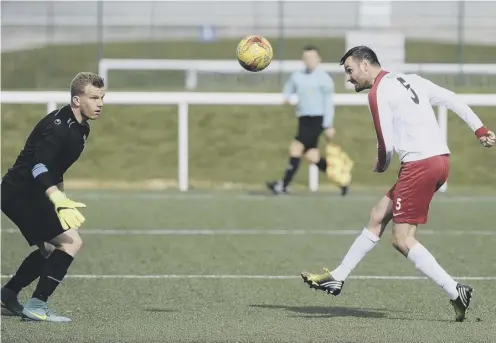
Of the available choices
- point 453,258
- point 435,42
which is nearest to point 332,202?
point 453,258

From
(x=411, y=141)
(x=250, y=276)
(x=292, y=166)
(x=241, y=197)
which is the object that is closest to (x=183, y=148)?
(x=241, y=197)

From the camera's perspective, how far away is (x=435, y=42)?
32.0 m

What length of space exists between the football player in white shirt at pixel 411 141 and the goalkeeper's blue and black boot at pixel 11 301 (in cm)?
273

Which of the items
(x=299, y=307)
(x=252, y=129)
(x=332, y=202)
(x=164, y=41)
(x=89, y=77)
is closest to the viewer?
(x=89, y=77)

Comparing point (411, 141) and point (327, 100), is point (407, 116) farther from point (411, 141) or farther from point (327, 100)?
point (327, 100)

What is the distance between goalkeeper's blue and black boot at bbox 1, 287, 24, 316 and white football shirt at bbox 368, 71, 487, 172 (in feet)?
9.02

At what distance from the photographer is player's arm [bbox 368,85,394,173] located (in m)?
8.48

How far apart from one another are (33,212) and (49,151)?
21.8 inches

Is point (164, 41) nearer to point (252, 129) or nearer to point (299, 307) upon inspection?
point (252, 129)

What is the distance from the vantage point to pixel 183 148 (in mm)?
19641

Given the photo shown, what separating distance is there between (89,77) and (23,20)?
76.6ft

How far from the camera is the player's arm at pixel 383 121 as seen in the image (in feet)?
27.8

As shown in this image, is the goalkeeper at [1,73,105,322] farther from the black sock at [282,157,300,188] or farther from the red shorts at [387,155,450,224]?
the black sock at [282,157,300,188]

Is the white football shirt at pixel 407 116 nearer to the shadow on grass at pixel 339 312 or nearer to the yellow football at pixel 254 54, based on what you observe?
the shadow on grass at pixel 339 312
